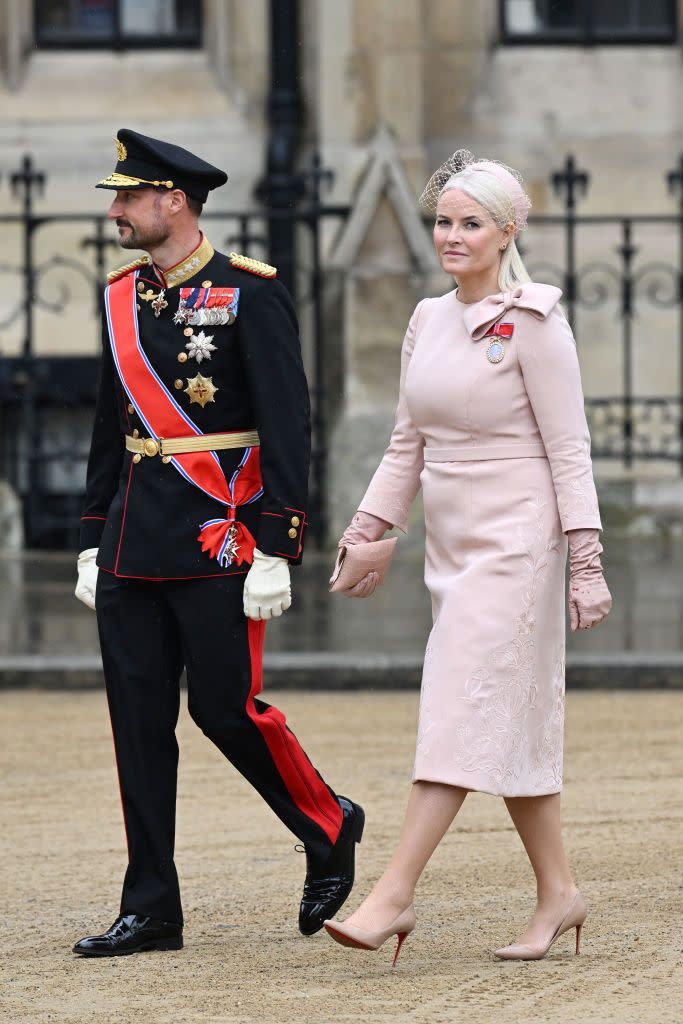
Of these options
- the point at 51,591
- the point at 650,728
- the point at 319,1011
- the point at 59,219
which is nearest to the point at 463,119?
the point at 59,219

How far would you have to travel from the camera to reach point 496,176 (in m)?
4.99

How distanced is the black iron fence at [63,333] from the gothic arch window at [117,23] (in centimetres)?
102

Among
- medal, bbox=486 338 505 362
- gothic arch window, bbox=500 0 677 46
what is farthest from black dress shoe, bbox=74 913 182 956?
gothic arch window, bbox=500 0 677 46

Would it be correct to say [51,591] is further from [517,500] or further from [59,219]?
[517,500]

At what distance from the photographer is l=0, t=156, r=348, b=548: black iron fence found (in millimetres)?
14047

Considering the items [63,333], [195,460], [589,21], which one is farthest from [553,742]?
[589,21]

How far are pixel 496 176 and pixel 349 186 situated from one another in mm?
9182

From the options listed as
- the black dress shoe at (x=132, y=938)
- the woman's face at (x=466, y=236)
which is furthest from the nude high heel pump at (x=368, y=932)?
the woman's face at (x=466, y=236)

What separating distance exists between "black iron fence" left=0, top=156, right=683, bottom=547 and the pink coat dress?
896 centimetres

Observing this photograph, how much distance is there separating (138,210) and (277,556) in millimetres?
872

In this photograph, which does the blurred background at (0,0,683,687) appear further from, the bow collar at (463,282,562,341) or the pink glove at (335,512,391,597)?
the bow collar at (463,282,562,341)

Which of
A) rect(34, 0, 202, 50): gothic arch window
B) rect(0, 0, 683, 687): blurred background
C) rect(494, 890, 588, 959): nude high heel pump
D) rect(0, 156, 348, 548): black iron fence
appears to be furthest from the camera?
rect(34, 0, 202, 50): gothic arch window

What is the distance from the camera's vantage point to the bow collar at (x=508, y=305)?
4.88 meters

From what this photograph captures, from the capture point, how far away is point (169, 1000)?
4672 mm
